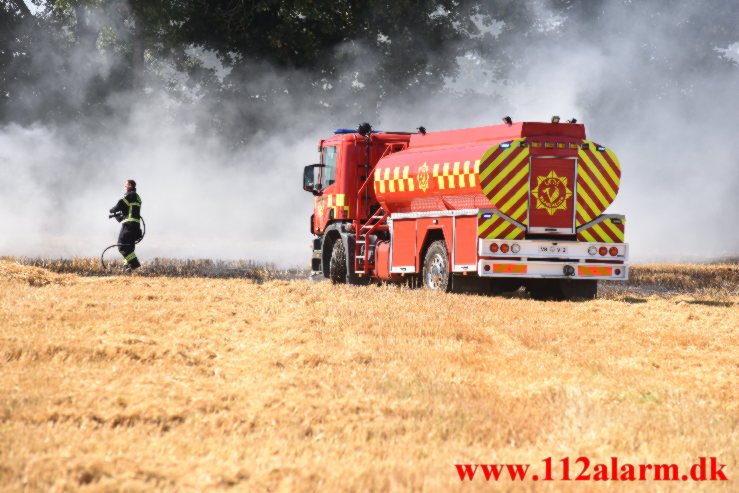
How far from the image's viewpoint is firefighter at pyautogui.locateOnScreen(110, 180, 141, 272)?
2002cm

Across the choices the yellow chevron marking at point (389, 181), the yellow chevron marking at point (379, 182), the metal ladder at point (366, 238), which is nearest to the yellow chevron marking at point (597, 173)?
the yellow chevron marking at point (389, 181)

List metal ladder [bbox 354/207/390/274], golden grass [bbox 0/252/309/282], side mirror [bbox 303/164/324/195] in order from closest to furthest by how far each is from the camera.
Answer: metal ladder [bbox 354/207/390/274] → side mirror [bbox 303/164/324/195] → golden grass [bbox 0/252/309/282]

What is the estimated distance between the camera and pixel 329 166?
1928 cm

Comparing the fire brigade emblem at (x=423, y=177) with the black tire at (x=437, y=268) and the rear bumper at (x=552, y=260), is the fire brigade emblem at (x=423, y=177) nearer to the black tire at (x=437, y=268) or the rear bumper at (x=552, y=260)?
the black tire at (x=437, y=268)

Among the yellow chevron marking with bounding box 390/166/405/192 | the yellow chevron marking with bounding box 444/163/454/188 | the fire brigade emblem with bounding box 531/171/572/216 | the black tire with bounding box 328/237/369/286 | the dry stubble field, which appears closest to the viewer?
the dry stubble field

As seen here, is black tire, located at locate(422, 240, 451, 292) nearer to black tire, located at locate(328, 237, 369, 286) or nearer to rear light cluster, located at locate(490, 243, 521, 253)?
rear light cluster, located at locate(490, 243, 521, 253)

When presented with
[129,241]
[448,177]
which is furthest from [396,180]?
[129,241]

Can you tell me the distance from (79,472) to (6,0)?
38214 mm

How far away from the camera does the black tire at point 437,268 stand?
51.9 ft

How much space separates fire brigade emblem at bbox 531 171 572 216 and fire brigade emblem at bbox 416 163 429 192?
1931 mm

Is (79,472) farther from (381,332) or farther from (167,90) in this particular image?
(167,90)

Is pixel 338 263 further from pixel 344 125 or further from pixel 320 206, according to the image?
pixel 344 125

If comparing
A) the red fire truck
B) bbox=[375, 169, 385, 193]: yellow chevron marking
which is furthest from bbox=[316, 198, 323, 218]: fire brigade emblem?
the red fire truck

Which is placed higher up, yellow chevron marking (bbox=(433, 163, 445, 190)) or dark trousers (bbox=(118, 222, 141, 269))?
yellow chevron marking (bbox=(433, 163, 445, 190))
